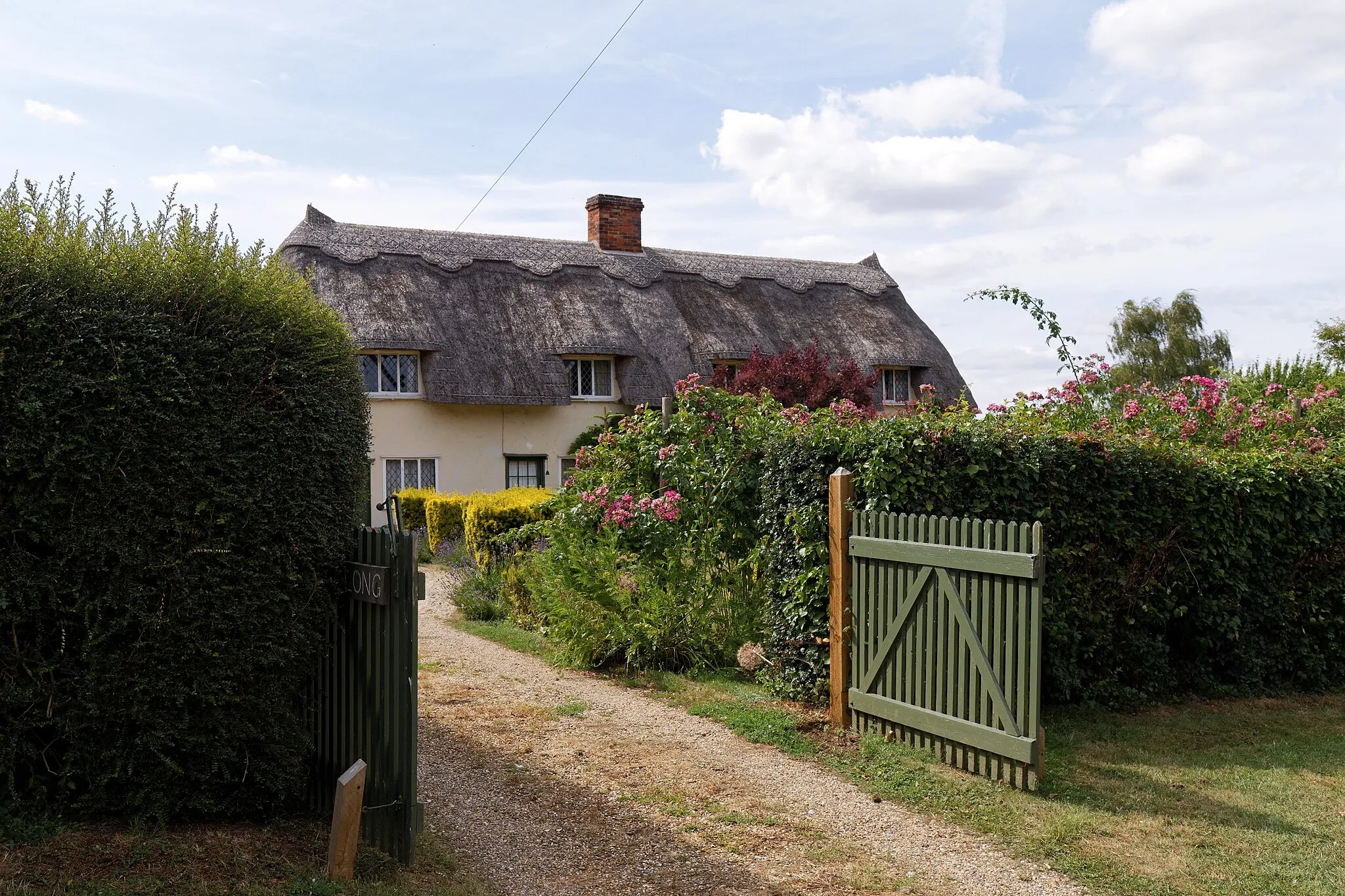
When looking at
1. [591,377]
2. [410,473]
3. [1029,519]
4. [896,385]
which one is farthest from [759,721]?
[896,385]

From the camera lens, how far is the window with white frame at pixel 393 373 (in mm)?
Result: 21734

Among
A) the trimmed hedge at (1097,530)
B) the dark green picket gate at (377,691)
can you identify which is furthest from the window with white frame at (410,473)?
the dark green picket gate at (377,691)

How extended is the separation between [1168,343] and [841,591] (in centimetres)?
3367

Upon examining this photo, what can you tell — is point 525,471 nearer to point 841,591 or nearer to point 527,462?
point 527,462

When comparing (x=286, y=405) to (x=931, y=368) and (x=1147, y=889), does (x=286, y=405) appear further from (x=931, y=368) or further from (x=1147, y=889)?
(x=931, y=368)

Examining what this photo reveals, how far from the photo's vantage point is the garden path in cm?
459

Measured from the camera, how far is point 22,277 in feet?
13.9

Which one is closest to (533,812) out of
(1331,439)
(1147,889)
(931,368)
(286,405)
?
(286,405)

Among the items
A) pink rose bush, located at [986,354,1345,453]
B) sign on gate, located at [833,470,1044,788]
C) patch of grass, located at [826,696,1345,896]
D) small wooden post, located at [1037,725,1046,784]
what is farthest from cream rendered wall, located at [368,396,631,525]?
small wooden post, located at [1037,725,1046,784]

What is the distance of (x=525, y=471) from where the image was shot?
23.2 m

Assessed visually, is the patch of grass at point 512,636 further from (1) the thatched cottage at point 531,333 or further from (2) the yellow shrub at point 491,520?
(1) the thatched cottage at point 531,333

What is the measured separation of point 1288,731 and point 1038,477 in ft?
8.40

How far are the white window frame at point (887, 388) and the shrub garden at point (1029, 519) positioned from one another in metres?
16.7

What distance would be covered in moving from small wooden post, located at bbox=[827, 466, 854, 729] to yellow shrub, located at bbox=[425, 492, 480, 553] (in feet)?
36.4
